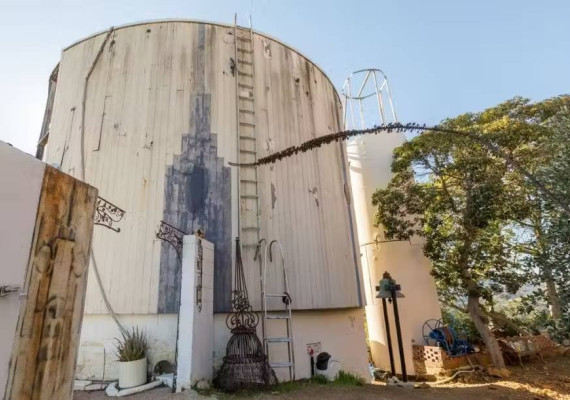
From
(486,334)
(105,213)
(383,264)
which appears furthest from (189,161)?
(486,334)

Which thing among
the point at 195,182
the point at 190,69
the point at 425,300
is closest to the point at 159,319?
the point at 195,182

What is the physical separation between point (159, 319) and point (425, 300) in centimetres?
910

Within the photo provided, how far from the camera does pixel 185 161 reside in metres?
6.81

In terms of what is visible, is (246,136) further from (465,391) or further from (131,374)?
(465,391)

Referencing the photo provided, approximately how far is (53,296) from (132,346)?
3.91 meters

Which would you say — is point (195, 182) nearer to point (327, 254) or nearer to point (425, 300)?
point (327, 254)

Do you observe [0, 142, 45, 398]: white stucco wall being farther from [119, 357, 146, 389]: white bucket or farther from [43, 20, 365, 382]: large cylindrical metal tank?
[43, 20, 365, 382]: large cylindrical metal tank

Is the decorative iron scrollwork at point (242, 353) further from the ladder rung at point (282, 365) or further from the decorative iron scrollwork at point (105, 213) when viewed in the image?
the decorative iron scrollwork at point (105, 213)

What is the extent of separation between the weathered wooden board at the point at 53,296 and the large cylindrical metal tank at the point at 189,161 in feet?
12.4

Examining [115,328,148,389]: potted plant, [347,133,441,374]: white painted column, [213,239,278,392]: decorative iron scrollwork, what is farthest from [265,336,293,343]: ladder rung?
[347,133,441,374]: white painted column

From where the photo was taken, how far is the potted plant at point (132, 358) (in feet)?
16.6

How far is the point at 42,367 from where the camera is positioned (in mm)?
1979

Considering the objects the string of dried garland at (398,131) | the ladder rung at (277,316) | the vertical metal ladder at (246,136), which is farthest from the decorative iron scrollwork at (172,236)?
the ladder rung at (277,316)

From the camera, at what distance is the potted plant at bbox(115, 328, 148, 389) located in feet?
16.6
